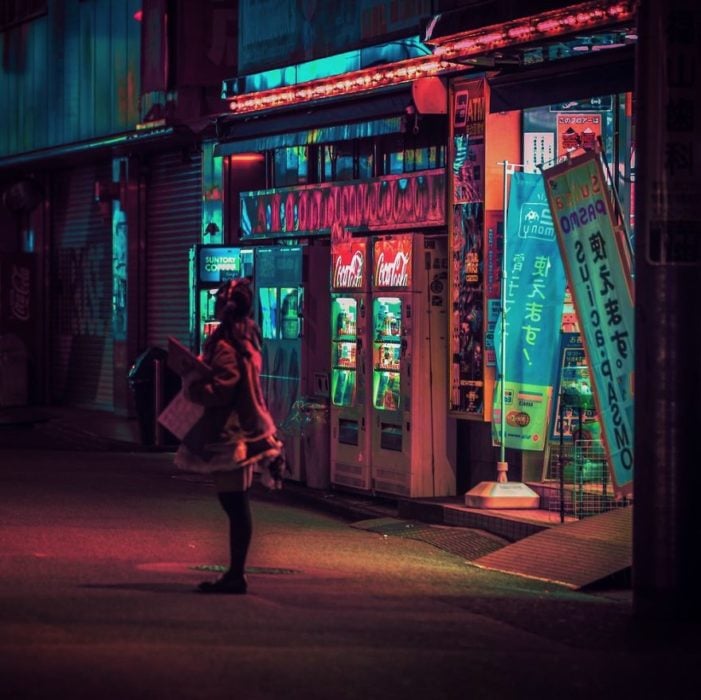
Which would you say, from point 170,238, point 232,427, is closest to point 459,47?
point 232,427

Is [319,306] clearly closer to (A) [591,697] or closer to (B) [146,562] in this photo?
(B) [146,562]

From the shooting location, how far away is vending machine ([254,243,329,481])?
55.7ft

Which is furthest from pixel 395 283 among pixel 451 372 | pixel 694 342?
pixel 694 342

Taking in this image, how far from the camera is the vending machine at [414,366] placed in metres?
15.1

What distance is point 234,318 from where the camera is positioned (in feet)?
33.4

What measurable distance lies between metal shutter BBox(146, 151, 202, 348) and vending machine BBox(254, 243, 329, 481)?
685 centimetres

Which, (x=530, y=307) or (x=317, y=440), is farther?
(x=317, y=440)

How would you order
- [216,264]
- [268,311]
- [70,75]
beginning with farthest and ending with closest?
1. [70,75]
2. [216,264]
3. [268,311]

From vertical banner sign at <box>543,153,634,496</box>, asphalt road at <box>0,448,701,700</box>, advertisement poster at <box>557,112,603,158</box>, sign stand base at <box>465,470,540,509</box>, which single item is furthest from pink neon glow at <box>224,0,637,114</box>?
asphalt road at <box>0,448,701,700</box>

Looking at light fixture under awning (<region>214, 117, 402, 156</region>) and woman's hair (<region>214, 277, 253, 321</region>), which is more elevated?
light fixture under awning (<region>214, 117, 402, 156</region>)

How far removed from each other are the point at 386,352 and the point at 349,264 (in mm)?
1076

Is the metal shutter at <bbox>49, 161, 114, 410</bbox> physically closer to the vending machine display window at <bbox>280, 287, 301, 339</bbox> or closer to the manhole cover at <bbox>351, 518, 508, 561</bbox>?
the vending machine display window at <bbox>280, 287, 301, 339</bbox>

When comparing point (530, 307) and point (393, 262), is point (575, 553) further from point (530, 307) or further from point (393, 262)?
point (393, 262)

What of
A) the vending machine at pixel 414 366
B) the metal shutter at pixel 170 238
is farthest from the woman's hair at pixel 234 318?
the metal shutter at pixel 170 238
